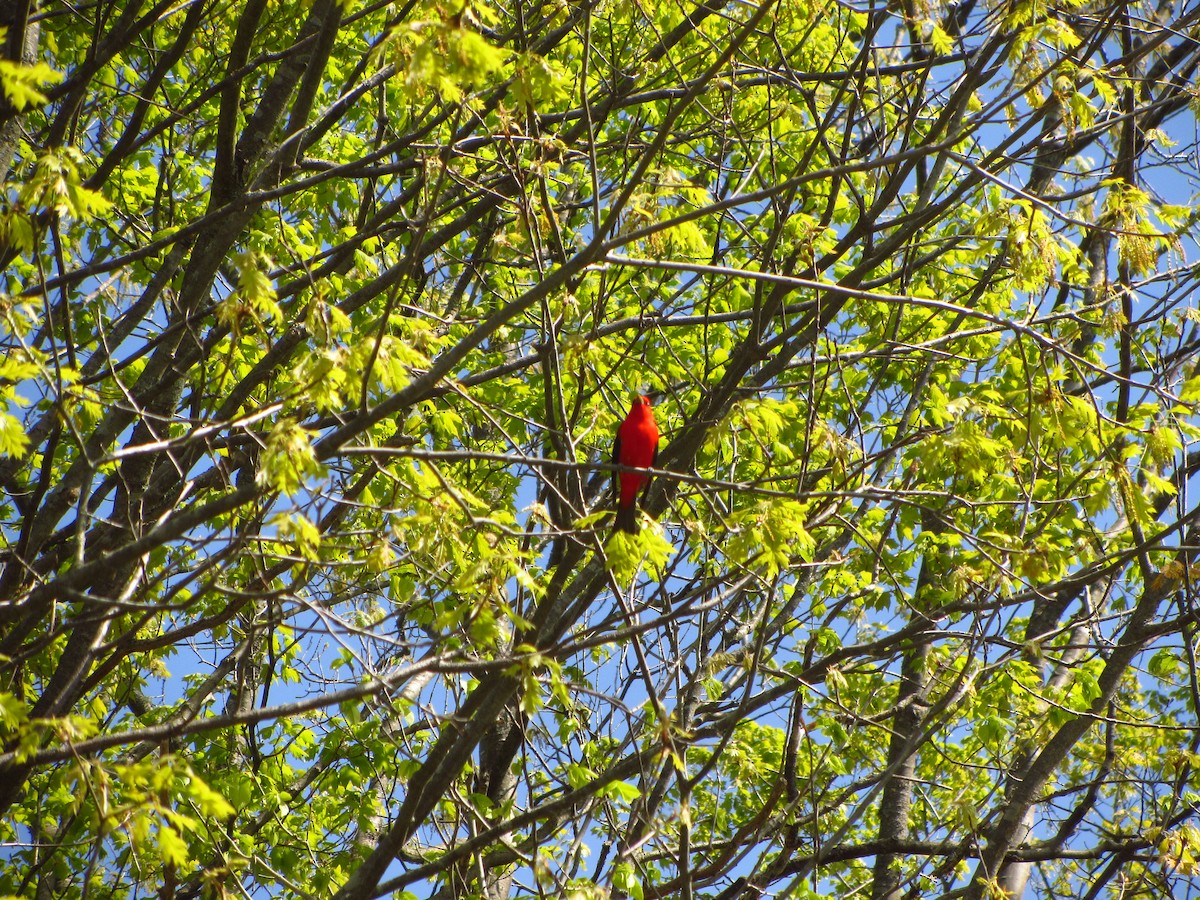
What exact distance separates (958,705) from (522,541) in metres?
2.22

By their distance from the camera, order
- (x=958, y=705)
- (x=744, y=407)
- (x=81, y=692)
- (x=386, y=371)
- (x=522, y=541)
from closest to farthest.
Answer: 1. (x=386, y=371)
2. (x=744, y=407)
3. (x=81, y=692)
4. (x=958, y=705)
5. (x=522, y=541)

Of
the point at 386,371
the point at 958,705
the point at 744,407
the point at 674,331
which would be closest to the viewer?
the point at 386,371

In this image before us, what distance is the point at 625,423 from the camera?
5312mm

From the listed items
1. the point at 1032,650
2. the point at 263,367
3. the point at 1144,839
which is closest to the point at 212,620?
the point at 263,367

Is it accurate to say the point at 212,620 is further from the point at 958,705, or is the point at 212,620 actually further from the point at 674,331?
the point at 674,331

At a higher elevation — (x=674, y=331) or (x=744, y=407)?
(x=674, y=331)

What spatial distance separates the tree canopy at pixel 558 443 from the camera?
3.60 m

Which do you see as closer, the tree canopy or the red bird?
the tree canopy

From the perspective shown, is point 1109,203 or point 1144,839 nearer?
point 1109,203

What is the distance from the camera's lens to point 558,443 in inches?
206

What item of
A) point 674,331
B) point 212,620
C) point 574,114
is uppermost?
point 674,331

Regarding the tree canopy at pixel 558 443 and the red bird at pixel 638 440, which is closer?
the tree canopy at pixel 558 443

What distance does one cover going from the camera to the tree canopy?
360 cm

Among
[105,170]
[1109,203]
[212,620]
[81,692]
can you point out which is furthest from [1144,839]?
[105,170]
